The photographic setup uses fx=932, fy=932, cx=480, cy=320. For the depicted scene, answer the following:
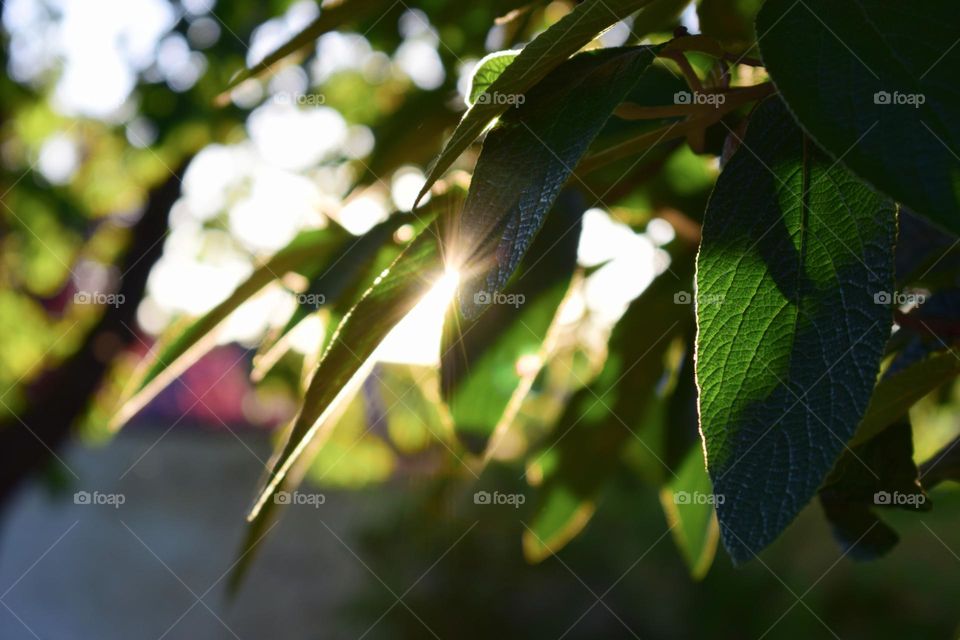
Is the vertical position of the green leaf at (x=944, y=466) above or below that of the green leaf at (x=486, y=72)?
below

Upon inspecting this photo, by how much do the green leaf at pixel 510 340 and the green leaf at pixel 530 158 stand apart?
0.24 m

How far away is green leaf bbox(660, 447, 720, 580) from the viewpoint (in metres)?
0.95

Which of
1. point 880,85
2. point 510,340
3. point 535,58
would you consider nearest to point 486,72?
point 535,58

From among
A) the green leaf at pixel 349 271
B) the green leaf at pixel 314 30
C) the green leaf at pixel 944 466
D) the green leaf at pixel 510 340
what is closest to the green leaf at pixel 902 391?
the green leaf at pixel 944 466

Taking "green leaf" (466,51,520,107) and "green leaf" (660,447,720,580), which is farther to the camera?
"green leaf" (660,447,720,580)

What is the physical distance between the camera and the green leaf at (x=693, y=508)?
949 mm

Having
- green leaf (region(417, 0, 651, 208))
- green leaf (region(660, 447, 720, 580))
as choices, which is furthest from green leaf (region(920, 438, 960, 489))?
green leaf (region(417, 0, 651, 208))

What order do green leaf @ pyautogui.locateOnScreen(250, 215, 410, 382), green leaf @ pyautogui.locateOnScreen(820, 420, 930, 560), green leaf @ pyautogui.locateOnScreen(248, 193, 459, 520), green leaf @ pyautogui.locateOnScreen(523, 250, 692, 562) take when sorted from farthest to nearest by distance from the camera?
green leaf @ pyautogui.locateOnScreen(523, 250, 692, 562)
green leaf @ pyautogui.locateOnScreen(250, 215, 410, 382)
green leaf @ pyautogui.locateOnScreen(820, 420, 930, 560)
green leaf @ pyautogui.locateOnScreen(248, 193, 459, 520)

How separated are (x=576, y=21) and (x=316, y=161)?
185 cm

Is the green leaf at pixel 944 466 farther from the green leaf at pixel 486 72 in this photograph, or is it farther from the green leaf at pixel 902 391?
the green leaf at pixel 486 72

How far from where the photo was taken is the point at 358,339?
49cm

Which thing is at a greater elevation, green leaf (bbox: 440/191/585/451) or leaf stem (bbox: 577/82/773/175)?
leaf stem (bbox: 577/82/773/175)

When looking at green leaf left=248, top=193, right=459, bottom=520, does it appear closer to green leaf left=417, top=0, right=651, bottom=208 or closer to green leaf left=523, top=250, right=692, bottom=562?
green leaf left=417, top=0, right=651, bottom=208

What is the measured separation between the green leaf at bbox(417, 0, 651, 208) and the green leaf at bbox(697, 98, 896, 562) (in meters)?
0.10
